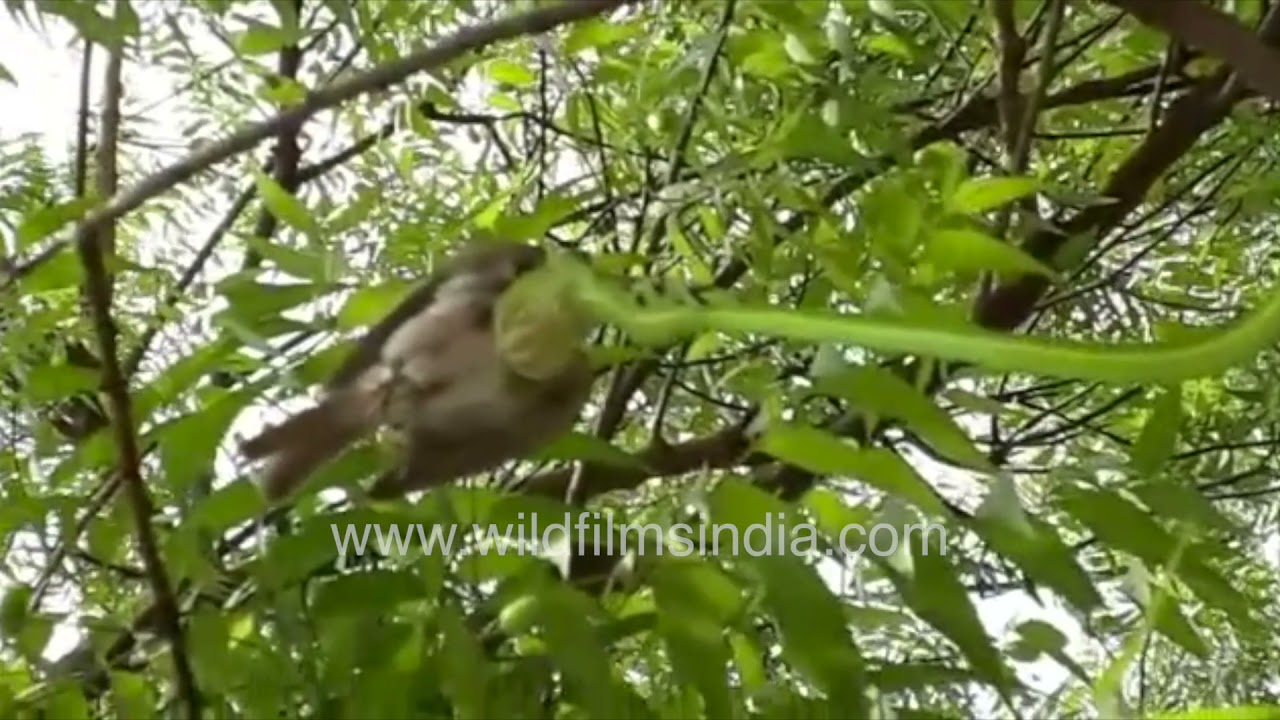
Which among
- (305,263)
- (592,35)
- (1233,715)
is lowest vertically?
(1233,715)

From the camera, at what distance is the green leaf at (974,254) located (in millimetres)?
386

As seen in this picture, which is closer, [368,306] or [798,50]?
[368,306]

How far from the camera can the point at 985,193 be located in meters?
0.43

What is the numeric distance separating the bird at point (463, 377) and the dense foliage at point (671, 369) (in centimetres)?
3

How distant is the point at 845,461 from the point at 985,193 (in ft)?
0.31

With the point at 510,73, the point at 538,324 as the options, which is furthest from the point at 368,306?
the point at 510,73

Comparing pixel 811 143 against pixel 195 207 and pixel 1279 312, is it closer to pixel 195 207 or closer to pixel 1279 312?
pixel 1279 312

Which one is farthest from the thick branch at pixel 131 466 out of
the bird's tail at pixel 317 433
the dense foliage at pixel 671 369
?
the bird's tail at pixel 317 433

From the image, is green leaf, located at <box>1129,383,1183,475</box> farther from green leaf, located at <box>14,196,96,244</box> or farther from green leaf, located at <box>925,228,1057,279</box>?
green leaf, located at <box>14,196,96,244</box>

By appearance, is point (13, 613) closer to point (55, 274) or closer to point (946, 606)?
point (55, 274)

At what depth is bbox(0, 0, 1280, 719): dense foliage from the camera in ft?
1.22

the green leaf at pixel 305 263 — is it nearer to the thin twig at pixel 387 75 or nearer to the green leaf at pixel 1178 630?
the thin twig at pixel 387 75

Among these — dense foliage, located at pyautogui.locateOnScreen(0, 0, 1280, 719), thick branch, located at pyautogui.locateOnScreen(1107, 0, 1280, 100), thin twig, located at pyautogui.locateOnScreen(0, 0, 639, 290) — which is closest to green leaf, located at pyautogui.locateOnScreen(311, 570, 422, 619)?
dense foliage, located at pyautogui.locateOnScreen(0, 0, 1280, 719)

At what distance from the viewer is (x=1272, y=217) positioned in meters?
0.76
